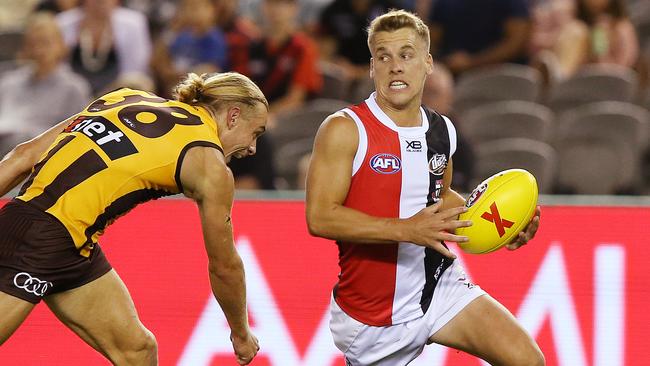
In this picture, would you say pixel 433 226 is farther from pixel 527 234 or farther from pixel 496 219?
pixel 527 234

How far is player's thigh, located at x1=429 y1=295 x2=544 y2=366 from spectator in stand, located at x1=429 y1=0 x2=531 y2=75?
20.9 ft

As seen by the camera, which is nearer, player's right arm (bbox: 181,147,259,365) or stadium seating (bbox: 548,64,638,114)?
player's right arm (bbox: 181,147,259,365)

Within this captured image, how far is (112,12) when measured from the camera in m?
10.5

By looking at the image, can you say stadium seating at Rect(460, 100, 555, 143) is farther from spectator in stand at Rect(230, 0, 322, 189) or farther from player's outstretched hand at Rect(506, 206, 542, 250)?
player's outstretched hand at Rect(506, 206, 542, 250)

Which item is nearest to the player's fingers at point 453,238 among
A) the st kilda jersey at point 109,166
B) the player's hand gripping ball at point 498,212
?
the player's hand gripping ball at point 498,212

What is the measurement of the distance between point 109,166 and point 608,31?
7.00 m

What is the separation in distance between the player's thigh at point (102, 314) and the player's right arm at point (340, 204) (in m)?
0.94

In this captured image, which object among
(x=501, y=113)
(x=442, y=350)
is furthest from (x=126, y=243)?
(x=501, y=113)

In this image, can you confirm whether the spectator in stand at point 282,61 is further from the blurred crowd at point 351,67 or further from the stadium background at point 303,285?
the stadium background at point 303,285

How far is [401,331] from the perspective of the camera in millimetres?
5145

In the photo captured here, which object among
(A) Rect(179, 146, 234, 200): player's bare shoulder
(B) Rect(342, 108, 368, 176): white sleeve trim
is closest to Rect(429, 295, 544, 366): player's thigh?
(B) Rect(342, 108, 368, 176): white sleeve trim

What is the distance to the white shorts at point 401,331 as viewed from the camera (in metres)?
5.14

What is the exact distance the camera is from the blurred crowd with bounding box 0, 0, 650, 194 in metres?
9.41

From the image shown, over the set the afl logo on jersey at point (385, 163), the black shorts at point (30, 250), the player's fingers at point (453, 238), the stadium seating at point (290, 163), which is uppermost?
the afl logo on jersey at point (385, 163)
